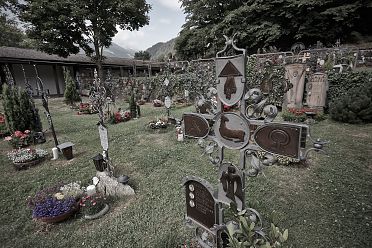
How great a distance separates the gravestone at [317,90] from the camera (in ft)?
34.7

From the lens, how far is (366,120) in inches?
355

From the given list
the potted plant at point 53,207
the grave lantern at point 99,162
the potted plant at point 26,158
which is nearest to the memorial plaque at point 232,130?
the potted plant at point 53,207

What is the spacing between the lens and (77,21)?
20047 millimetres

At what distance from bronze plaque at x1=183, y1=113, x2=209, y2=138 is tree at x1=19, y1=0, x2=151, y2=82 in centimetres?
1997

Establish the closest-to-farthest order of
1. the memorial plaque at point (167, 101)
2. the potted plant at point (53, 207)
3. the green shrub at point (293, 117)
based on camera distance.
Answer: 1. the potted plant at point (53, 207)
2. the green shrub at point (293, 117)
3. the memorial plaque at point (167, 101)

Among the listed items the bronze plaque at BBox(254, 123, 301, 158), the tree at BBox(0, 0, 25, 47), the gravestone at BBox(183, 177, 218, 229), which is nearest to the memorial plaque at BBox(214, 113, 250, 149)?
the bronze plaque at BBox(254, 123, 301, 158)

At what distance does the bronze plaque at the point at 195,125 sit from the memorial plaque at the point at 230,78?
509 mm

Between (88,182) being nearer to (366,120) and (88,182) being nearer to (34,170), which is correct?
(34,170)

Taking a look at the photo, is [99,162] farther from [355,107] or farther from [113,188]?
[355,107]

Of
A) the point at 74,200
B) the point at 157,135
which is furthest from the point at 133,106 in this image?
the point at 74,200

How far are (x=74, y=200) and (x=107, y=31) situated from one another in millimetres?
22042

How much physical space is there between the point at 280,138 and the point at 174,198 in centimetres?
315

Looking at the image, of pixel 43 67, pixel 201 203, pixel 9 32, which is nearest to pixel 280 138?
pixel 201 203

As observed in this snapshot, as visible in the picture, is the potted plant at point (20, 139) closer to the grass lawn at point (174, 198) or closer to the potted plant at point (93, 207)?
the grass lawn at point (174, 198)
